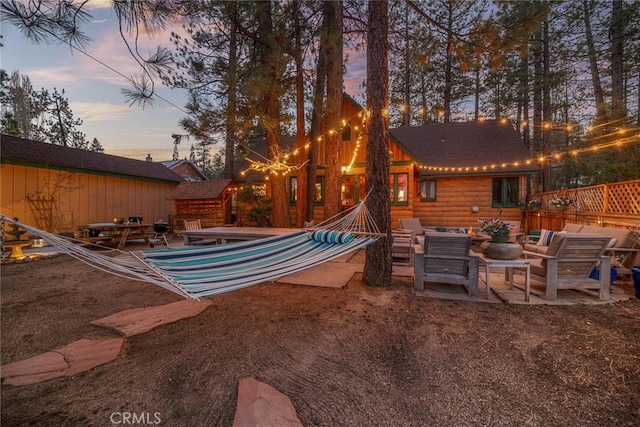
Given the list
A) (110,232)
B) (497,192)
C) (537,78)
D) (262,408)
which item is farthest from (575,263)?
(537,78)

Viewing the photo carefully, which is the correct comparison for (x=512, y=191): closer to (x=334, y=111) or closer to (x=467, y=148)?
(x=467, y=148)

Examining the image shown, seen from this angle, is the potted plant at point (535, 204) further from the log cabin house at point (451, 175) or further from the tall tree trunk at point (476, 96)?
the tall tree trunk at point (476, 96)

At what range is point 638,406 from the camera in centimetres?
173

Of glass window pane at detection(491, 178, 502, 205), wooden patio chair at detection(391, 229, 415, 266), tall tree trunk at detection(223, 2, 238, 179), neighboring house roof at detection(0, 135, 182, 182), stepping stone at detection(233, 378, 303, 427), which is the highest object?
tall tree trunk at detection(223, 2, 238, 179)

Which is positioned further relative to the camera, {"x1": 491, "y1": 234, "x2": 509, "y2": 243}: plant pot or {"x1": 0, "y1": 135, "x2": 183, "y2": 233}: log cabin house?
{"x1": 0, "y1": 135, "x2": 183, "y2": 233}: log cabin house

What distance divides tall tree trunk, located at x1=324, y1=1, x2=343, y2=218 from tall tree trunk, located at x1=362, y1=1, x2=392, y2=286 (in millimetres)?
3038

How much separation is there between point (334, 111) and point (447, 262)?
510 cm

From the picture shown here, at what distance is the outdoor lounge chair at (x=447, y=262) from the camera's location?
3.63m

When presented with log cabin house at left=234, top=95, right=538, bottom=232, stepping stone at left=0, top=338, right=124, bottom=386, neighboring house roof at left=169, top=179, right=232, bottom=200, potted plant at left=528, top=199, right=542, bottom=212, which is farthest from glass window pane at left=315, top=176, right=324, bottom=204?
stepping stone at left=0, top=338, right=124, bottom=386

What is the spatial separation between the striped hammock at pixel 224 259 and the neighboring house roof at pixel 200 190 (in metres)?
8.30

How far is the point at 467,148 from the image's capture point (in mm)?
10992

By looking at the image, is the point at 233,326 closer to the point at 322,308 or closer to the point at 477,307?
the point at 322,308

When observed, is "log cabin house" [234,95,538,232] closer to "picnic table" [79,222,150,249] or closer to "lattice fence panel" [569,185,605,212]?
"lattice fence panel" [569,185,605,212]

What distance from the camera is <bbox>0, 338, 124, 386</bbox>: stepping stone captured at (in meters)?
2.03
